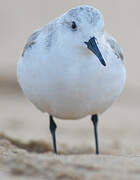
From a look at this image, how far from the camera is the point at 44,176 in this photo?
12.3 ft

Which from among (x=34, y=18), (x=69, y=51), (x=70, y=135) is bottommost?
(x=70, y=135)

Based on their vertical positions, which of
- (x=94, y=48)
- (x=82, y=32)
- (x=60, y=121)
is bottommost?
(x=60, y=121)

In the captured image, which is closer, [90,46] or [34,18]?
[90,46]

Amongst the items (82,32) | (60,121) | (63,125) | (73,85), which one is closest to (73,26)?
(82,32)

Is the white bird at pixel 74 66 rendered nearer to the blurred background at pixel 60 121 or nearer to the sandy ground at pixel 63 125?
the sandy ground at pixel 63 125

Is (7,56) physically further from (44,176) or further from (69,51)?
(44,176)

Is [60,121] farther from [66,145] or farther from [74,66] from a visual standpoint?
[74,66]

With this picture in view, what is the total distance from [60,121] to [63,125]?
0.29 meters

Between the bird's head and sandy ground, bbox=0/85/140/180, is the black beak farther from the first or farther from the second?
sandy ground, bbox=0/85/140/180

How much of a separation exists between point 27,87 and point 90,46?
2.96 ft

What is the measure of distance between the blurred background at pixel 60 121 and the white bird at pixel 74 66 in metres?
1.47

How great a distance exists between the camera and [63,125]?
8.20m

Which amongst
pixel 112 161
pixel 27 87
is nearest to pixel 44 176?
pixel 112 161

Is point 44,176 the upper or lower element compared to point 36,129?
upper
